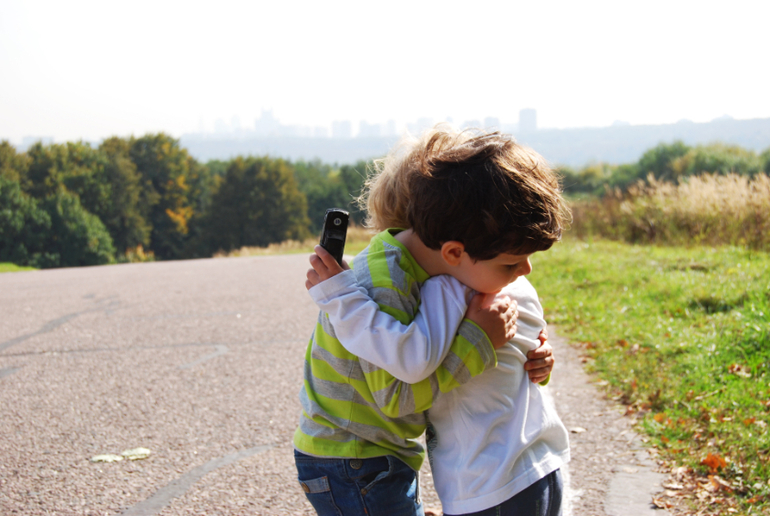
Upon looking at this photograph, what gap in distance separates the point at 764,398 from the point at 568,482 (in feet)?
4.47

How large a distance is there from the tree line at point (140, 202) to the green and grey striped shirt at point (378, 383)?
37.7 meters

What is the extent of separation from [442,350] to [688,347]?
3.60m

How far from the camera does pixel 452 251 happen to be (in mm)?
1355

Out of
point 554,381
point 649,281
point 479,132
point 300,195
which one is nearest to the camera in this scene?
point 479,132

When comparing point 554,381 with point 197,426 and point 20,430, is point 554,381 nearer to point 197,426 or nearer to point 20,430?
point 197,426

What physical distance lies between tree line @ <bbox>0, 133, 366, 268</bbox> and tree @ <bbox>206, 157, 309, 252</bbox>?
81 millimetres

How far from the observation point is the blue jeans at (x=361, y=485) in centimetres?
147

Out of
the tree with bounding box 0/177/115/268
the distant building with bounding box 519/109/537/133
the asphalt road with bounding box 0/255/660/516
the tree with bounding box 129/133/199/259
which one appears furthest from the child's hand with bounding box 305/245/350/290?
the distant building with bounding box 519/109/537/133

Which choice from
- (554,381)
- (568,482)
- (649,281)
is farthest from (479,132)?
(649,281)

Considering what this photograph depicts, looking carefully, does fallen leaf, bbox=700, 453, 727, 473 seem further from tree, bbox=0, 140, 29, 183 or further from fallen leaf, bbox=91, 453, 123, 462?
tree, bbox=0, 140, 29, 183

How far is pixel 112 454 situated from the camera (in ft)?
10.6

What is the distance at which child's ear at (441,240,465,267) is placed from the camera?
1.33 m

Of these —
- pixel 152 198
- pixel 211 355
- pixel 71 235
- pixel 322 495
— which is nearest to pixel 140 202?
pixel 152 198

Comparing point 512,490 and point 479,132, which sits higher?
point 479,132
